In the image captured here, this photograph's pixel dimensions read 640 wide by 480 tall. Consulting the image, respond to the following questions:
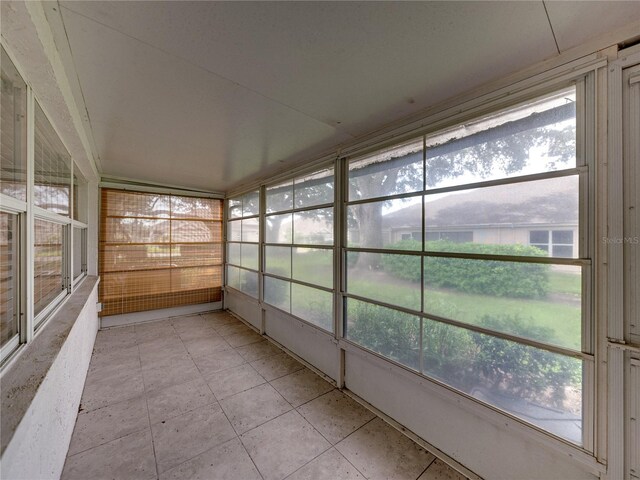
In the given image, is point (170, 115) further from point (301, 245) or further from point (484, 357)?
point (484, 357)

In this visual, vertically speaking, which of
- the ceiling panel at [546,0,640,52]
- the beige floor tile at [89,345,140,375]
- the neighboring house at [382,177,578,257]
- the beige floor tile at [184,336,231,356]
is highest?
the ceiling panel at [546,0,640,52]

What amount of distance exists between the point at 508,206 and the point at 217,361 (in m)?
3.36

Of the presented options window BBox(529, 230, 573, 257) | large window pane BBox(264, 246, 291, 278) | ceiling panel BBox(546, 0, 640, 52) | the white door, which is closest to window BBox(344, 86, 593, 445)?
window BBox(529, 230, 573, 257)

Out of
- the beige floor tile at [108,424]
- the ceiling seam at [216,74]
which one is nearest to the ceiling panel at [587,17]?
the ceiling seam at [216,74]

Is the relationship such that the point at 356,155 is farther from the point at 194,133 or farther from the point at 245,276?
the point at 245,276

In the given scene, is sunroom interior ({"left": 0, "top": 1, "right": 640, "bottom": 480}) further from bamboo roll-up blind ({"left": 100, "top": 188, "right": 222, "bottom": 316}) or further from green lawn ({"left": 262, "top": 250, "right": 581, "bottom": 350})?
bamboo roll-up blind ({"left": 100, "top": 188, "right": 222, "bottom": 316})

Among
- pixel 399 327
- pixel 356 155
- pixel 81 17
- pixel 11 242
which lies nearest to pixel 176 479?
pixel 11 242

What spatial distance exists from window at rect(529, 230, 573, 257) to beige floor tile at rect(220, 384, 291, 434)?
90.5 inches

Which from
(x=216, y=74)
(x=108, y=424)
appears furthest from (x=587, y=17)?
(x=108, y=424)

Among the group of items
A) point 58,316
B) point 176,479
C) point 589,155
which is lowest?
point 176,479

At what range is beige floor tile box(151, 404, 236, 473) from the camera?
68.6 inches

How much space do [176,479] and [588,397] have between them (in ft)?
7.88

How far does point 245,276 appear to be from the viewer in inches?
179

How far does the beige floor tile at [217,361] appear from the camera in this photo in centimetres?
289
